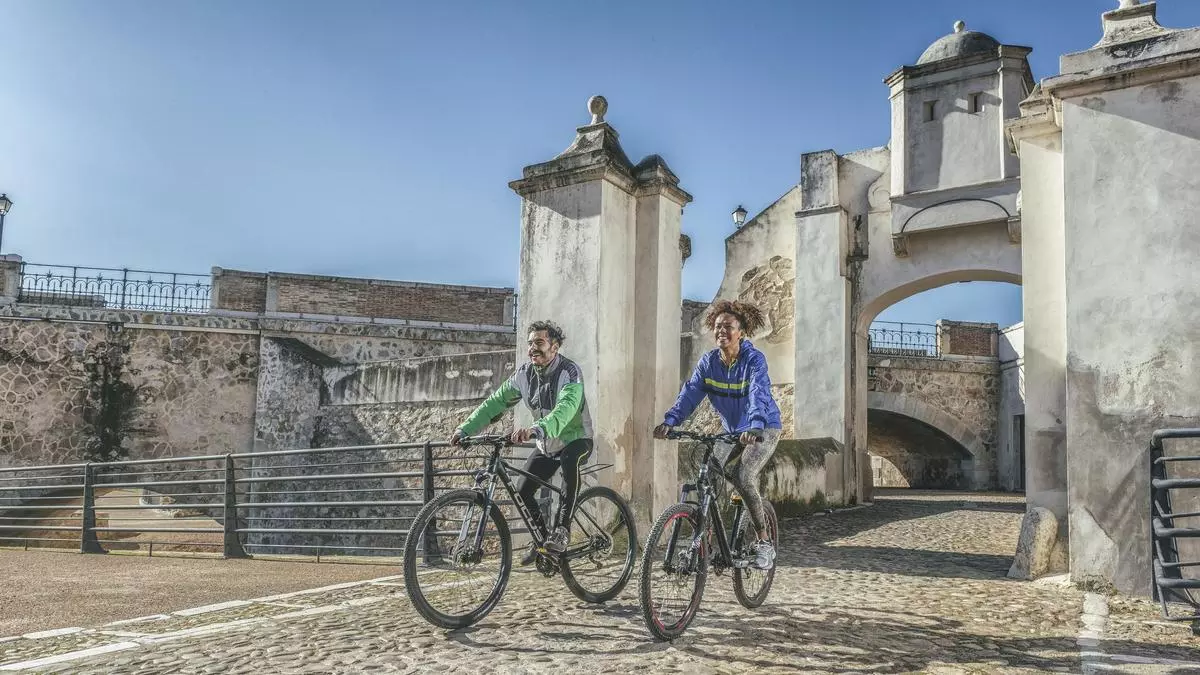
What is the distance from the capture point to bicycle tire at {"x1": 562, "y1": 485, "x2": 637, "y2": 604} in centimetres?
464

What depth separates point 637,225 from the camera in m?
7.26

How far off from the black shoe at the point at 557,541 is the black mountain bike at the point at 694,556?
1.82 ft

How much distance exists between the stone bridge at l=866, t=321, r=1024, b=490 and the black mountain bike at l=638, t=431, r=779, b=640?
1884 cm

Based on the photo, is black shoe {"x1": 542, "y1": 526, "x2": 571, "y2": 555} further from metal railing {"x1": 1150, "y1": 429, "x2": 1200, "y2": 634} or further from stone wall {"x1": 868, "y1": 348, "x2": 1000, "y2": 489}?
stone wall {"x1": 868, "y1": 348, "x2": 1000, "y2": 489}

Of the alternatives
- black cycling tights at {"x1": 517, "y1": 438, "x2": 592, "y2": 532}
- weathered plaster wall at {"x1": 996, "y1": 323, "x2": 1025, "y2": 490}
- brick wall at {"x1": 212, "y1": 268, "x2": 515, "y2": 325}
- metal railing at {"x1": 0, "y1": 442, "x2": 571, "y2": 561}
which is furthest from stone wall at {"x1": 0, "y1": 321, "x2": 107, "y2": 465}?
weathered plaster wall at {"x1": 996, "y1": 323, "x2": 1025, "y2": 490}

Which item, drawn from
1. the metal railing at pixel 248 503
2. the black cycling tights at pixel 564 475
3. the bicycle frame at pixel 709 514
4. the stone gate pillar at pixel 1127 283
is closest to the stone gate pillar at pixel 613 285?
the metal railing at pixel 248 503

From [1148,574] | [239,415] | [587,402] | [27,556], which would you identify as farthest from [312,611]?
[239,415]

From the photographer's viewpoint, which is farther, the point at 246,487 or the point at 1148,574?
the point at 246,487

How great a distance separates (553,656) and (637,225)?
431 centimetres

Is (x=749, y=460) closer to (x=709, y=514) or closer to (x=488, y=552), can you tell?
(x=709, y=514)

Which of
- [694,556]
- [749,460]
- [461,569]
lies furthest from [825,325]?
[461,569]

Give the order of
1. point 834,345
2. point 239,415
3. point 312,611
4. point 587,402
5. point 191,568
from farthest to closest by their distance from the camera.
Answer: point 239,415 → point 834,345 → point 191,568 → point 587,402 → point 312,611

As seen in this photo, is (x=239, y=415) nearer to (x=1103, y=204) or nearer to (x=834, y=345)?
(x=834, y=345)

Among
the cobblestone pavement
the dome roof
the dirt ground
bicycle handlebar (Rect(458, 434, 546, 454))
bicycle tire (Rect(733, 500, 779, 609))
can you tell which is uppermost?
the dome roof
